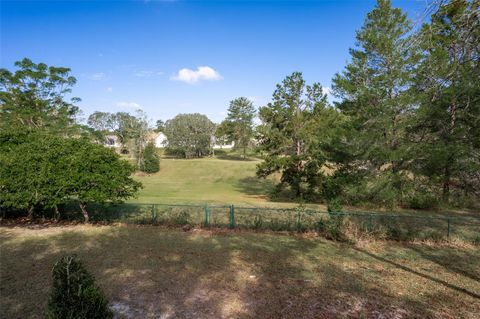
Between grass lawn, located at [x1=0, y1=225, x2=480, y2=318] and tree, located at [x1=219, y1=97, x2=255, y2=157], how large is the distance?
62262 mm

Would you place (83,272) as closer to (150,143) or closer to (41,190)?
(41,190)

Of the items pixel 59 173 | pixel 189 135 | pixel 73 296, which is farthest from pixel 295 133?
pixel 189 135

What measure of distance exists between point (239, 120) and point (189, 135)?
13369 millimetres

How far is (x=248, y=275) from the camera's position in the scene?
7535mm

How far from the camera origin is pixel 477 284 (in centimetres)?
707

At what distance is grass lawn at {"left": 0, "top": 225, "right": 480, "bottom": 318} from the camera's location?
5.85m

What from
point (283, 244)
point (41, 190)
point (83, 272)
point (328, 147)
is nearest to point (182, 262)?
point (283, 244)

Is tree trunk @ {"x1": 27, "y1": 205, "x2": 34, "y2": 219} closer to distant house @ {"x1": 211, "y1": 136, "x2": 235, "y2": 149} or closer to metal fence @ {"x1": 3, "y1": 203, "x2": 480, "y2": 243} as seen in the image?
metal fence @ {"x1": 3, "y1": 203, "x2": 480, "y2": 243}

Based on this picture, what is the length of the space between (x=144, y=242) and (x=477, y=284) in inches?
381

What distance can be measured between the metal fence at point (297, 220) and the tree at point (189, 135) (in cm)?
5333

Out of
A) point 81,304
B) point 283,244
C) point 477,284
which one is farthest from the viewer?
point 283,244

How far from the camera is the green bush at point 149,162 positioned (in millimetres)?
52000

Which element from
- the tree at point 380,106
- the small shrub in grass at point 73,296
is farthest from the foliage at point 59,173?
the tree at point 380,106

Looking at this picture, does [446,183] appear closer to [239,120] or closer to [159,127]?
[239,120]
